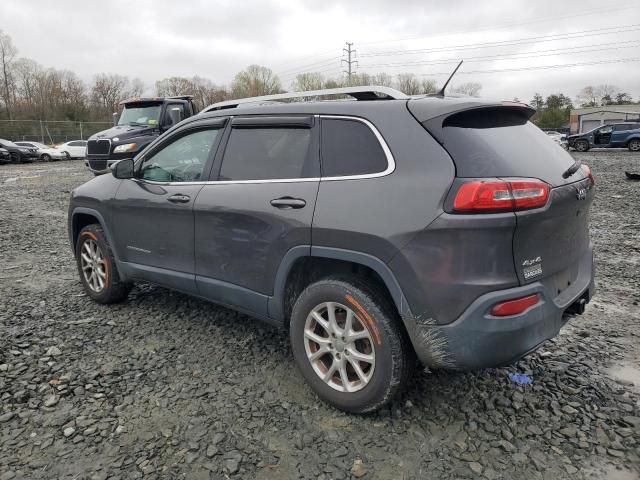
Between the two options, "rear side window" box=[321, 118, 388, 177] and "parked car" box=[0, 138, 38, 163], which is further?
"parked car" box=[0, 138, 38, 163]

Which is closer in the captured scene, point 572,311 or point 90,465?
point 90,465

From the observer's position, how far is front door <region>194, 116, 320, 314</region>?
2848 mm

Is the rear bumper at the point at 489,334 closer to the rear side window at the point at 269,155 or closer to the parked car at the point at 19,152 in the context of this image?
the rear side window at the point at 269,155

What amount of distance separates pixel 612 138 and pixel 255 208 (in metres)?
29.3

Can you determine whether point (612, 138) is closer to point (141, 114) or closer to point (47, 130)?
point (141, 114)

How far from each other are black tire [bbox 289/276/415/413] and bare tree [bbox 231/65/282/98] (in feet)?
213

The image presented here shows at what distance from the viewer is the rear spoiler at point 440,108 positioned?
8.13 ft

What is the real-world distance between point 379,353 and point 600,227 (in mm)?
6325

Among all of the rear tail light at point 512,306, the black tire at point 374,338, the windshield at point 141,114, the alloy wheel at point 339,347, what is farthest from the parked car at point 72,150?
the rear tail light at point 512,306

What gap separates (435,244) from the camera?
7.52 feet

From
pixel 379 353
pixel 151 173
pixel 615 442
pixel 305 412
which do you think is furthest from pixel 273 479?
pixel 151 173

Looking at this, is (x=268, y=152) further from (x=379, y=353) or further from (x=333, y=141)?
(x=379, y=353)

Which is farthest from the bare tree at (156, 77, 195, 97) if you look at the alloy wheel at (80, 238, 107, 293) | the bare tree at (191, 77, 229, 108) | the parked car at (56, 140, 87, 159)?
the alloy wheel at (80, 238, 107, 293)

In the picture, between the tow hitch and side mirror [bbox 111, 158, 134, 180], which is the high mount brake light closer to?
the tow hitch
